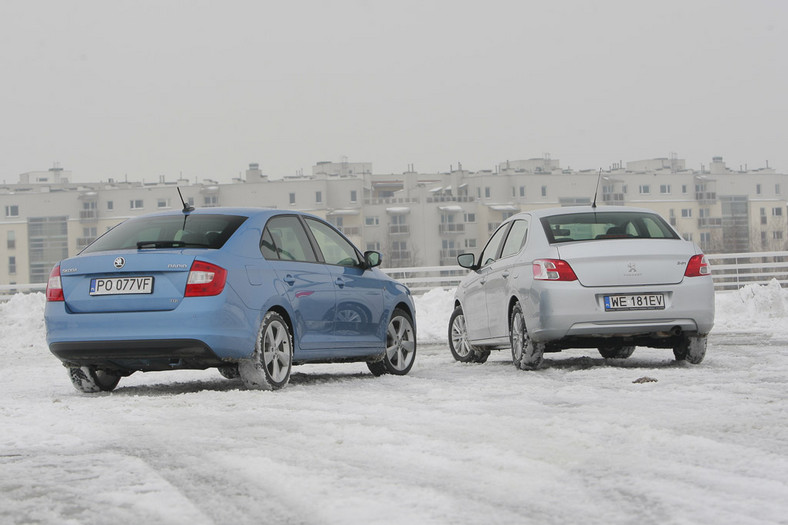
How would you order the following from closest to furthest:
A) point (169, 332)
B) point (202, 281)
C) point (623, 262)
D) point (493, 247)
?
point (169, 332) < point (202, 281) < point (623, 262) < point (493, 247)

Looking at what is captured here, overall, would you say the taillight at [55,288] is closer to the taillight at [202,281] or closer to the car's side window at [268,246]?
the taillight at [202,281]

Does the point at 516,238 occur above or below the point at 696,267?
above

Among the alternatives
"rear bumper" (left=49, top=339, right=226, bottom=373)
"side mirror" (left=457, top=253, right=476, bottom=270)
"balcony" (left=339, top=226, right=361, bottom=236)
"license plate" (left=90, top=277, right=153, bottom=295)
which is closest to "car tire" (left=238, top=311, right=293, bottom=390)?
"rear bumper" (left=49, top=339, right=226, bottom=373)

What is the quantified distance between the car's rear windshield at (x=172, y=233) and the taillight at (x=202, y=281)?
0.34 meters

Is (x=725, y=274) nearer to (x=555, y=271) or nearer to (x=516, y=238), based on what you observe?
(x=516, y=238)

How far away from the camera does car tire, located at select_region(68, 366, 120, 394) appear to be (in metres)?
9.84

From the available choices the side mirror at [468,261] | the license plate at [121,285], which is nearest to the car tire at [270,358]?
the license plate at [121,285]

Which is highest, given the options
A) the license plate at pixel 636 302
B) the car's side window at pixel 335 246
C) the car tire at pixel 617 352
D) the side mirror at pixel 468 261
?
the car's side window at pixel 335 246

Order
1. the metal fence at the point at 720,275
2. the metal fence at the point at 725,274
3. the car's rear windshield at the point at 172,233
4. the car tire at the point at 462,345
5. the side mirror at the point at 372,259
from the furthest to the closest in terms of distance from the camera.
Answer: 1. the metal fence at the point at 725,274
2. the metal fence at the point at 720,275
3. the car tire at the point at 462,345
4. the side mirror at the point at 372,259
5. the car's rear windshield at the point at 172,233

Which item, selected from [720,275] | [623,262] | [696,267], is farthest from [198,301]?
[720,275]

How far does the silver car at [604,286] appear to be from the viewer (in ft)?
35.7

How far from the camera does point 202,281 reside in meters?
8.96

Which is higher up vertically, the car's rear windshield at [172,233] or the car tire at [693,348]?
the car's rear windshield at [172,233]

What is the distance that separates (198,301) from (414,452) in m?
3.50
